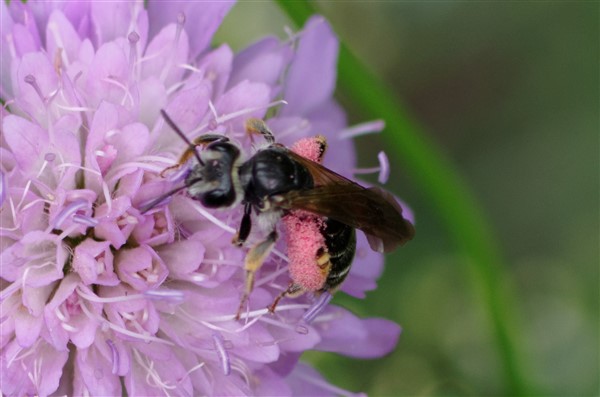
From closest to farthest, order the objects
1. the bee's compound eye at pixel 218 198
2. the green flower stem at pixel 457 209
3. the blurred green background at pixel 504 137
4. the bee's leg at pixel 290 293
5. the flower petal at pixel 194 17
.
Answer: the bee's compound eye at pixel 218 198 < the bee's leg at pixel 290 293 < the flower petal at pixel 194 17 < the green flower stem at pixel 457 209 < the blurred green background at pixel 504 137

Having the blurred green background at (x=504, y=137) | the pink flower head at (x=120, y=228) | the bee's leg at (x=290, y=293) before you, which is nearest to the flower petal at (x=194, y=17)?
the pink flower head at (x=120, y=228)

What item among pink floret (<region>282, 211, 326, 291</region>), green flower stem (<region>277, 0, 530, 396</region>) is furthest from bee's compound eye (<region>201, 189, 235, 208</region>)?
green flower stem (<region>277, 0, 530, 396</region>)

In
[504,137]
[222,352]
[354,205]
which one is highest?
[504,137]

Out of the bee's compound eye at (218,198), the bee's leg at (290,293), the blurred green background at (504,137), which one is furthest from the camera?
the blurred green background at (504,137)

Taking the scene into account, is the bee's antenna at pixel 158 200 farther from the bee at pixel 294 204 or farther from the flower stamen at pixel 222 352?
the flower stamen at pixel 222 352

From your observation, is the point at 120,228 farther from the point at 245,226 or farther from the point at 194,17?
the point at 194,17

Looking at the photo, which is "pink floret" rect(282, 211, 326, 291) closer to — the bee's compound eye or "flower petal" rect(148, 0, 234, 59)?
the bee's compound eye

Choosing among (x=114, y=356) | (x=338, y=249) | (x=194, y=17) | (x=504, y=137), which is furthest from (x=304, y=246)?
(x=504, y=137)

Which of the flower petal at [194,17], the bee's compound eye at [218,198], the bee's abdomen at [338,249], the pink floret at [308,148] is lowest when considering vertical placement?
the bee's compound eye at [218,198]
